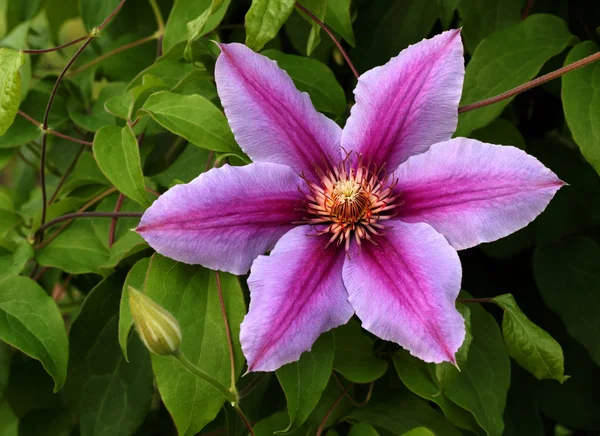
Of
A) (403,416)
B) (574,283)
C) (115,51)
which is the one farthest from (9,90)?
(574,283)

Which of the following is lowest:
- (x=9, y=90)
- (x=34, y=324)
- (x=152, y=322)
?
(x=34, y=324)

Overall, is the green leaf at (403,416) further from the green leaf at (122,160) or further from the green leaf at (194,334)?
the green leaf at (122,160)

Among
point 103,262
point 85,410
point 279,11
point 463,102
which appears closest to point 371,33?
point 463,102

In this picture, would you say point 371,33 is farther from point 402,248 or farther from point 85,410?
point 85,410

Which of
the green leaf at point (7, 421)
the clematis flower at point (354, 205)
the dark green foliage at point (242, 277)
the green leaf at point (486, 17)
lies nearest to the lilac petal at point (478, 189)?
the clematis flower at point (354, 205)

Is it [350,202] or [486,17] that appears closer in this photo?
[350,202]

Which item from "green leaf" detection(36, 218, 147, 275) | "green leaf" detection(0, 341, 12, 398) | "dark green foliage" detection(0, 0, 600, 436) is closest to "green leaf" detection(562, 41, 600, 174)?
"dark green foliage" detection(0, 0, 600, 436)

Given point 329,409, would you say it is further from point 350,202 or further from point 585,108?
point 585,108
